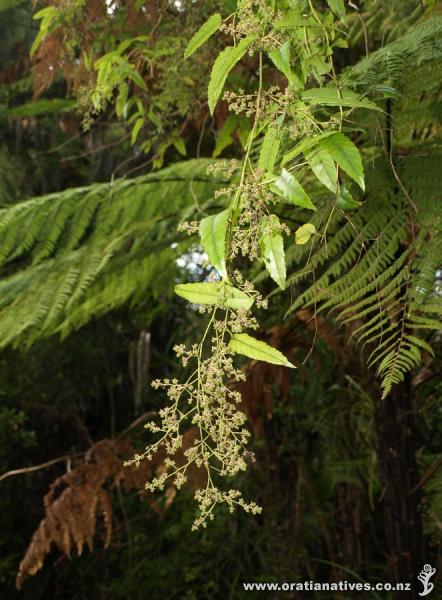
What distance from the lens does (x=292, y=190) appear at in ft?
1.77

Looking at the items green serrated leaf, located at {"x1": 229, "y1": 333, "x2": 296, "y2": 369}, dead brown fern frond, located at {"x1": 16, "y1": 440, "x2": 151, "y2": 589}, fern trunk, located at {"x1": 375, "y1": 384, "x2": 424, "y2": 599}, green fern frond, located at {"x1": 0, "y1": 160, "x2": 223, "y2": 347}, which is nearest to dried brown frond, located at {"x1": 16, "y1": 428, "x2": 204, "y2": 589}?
dead brown fern frond, located at {"x1": 16, "y1": 440, "x2": 151, "y2": 589}

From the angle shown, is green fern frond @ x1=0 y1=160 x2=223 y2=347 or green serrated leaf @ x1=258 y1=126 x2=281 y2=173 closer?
green serrated leaf @ x1=258 y1=126 x2=281 y2=173

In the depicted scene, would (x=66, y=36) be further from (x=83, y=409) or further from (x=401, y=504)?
(x=83, y=409)

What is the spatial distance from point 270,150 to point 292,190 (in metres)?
0.07

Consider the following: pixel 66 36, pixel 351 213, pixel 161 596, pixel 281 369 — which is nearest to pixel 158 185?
pixel 66 36

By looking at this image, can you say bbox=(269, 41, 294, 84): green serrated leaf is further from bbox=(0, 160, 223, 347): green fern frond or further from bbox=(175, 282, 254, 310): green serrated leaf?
bbox=(0, 160, 223, 347): green fern frond

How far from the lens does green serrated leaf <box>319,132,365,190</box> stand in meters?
0.53

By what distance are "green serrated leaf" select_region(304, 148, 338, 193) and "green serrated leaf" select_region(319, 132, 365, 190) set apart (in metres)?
0.01

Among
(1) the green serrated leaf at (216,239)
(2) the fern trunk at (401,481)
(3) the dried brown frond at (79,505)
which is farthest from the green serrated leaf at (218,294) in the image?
(3) the dried brown frond at (79,505)

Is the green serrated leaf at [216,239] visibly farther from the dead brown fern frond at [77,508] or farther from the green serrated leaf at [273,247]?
the dead brown fern frond at [77,508]

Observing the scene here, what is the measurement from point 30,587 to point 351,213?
2.50 metres

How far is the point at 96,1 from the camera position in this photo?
1279 millimetres

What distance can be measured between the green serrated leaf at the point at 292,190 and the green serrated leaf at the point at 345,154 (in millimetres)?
34

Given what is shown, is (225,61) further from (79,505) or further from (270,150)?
(79,505)
